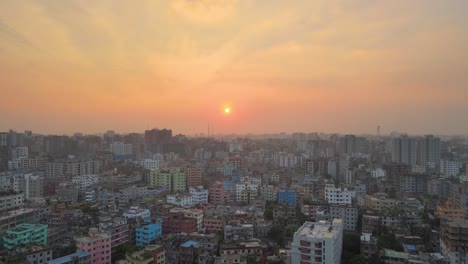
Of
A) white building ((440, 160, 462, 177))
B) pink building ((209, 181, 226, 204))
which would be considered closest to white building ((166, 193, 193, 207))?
pink building ((209, 181, 226, 204))

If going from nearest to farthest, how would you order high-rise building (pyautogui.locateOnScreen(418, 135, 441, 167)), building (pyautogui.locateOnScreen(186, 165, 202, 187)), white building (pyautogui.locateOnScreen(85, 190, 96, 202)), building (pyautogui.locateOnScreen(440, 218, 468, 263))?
1. building (pyautogui.locateOnScreen(440, 218, 468, 263))
2. white building (pyautogui.locateOnScreen(85, 190, 96, 202))
3. building (pyautogui.locateOnScreen(186, 165, 202, 187))
4. high-rise building (pyautogui.locateOnScreen(418, 135, 441, 167))

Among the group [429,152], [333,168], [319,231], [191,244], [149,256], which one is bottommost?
[191,244]

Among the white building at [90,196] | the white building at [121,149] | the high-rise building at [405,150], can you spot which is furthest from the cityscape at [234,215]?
the white building at [121,149]

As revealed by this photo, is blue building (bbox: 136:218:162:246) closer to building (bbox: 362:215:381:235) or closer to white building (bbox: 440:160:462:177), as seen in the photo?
building (bbox: 362:215:381:235)

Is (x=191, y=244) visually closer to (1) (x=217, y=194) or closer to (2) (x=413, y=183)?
(1) (x=217, y=194)

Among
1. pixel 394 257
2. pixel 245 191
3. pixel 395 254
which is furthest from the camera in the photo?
pixel 245 191

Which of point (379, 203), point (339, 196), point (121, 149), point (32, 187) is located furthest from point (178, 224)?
point (121, 149)
